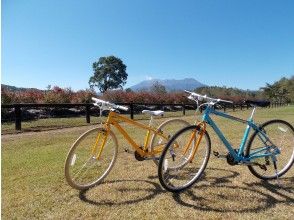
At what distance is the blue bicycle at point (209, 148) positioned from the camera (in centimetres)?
490

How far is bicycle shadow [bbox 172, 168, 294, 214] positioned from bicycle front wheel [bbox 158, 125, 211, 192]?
6.8 inches

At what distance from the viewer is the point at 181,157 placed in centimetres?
539

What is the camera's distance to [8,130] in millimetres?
11703

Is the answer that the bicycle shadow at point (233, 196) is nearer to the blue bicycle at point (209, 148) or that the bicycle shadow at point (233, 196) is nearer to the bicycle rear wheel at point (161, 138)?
the blue bicycle at point (209, 148)

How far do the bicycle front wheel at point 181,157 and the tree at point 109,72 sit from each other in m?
84.4

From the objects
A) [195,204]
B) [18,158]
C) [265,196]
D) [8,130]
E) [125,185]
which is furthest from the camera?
[8,130]

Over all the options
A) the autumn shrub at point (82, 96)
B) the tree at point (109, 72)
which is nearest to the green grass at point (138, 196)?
the autumn shrub at point (82, 96)

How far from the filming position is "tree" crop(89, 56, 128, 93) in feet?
294

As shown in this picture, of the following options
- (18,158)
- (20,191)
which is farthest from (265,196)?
(18,158)

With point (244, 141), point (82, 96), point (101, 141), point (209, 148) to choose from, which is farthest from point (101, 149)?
point (82, 96)

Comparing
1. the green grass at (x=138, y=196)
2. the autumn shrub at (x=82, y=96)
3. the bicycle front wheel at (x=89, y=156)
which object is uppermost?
the autumn shrub at (x=82, y=96)

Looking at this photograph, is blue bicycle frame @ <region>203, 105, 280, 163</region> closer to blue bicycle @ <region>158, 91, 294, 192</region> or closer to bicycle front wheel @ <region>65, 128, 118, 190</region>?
blue bicycle @ <region>158, 91, 294, 192</region>

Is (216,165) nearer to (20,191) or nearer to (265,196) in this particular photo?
(265,196)

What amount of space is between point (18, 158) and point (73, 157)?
2.64 m
